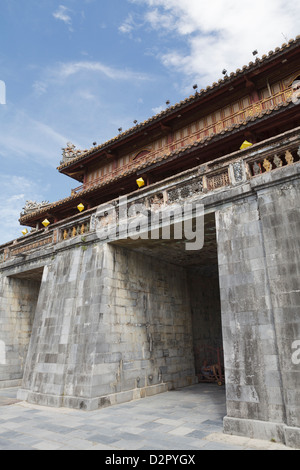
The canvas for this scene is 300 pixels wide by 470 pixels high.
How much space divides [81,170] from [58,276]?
9.03 m

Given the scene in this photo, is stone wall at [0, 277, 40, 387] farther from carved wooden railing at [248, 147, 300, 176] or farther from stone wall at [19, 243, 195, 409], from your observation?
carved wooden railing at [248, 147, 300, 176]

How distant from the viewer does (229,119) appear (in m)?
12.0

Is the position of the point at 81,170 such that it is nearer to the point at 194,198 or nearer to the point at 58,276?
the point at 58,276

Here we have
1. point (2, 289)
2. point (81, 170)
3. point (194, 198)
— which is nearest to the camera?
point (194, 198)

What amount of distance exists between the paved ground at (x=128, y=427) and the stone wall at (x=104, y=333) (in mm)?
599

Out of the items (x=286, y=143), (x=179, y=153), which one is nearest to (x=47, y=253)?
(x=179, y=153)

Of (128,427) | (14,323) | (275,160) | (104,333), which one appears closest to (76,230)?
(104,333)

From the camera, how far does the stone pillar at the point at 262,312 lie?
17.0ft

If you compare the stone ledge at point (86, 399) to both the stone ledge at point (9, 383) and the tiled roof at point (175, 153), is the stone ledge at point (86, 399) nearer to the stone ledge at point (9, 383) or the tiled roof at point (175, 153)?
the stone ledge at point (9, 383)

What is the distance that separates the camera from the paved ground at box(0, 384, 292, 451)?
5102 millimetres

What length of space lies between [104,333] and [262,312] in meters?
4.65

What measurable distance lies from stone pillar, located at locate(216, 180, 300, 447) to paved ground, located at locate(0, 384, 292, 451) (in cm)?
44

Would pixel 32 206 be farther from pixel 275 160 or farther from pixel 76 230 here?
pixel 275 160

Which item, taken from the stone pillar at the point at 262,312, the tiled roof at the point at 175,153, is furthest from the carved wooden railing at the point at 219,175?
the tiled roof at the point at 175,153
